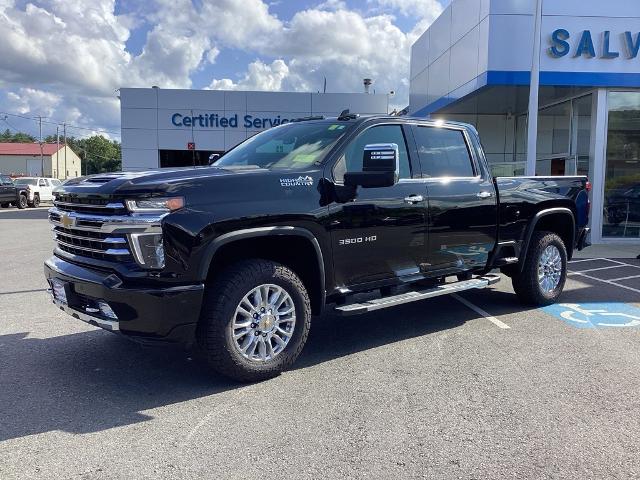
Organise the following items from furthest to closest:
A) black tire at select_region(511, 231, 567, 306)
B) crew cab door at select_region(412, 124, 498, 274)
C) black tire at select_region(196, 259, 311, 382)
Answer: black tire at select_region(511, 231, 567, 306), crew cab door at select_region(412, 124, 498, 274), black tire at select_region(196, 259, 311, 382)

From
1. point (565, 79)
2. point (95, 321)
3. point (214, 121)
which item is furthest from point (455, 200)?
point (214, 121)

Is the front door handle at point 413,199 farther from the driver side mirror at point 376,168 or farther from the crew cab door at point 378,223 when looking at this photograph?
the driver side mirror at point 376,168

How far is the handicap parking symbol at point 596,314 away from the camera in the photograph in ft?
20.7

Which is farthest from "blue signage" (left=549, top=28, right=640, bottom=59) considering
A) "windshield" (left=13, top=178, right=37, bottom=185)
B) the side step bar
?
"windshield" (left=13, top=178, right=37, bottom=185)

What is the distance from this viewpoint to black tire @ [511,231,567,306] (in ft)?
22.7

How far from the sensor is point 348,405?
13.3ft

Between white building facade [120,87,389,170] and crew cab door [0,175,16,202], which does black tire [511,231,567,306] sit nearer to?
white building facade [120,87,389,170]

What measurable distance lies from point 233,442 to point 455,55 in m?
13.9

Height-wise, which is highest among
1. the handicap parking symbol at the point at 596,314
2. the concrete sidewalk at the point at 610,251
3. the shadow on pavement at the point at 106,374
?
the concrete sidewalk at the point at 610,251

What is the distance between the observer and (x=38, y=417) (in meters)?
3.82

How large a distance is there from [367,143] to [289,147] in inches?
28.4

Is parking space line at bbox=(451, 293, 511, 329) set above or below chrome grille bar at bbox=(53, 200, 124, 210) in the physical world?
below

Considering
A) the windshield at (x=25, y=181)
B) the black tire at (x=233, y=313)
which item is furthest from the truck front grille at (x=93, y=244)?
the windshield at (x=25, y=181)

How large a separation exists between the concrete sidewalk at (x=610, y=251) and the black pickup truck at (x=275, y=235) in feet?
22.1
